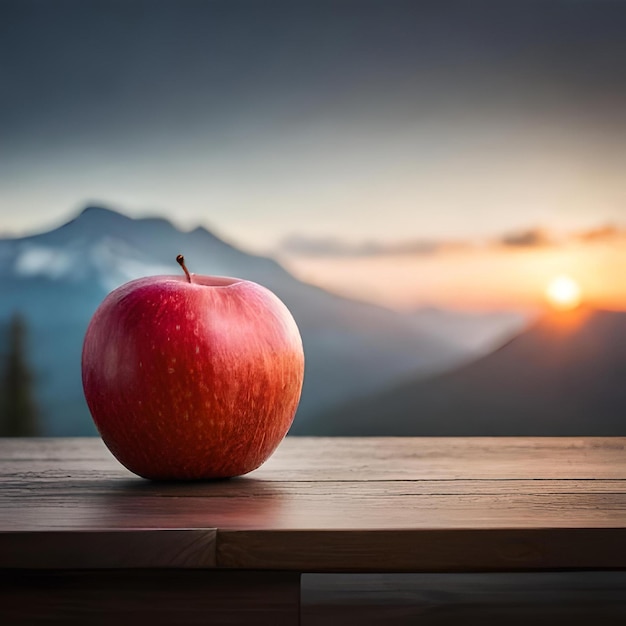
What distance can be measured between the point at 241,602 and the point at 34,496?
21 centimetres

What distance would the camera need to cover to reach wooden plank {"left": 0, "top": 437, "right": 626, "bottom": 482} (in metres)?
0.77

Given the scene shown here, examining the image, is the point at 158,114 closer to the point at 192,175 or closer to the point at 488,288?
the point at 192,175

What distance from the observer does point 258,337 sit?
2.34ft

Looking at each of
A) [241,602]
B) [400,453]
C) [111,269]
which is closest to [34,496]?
[241,602]

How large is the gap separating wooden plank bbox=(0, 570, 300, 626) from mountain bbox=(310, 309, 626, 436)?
2.02 m

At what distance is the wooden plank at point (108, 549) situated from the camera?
52 centimetres

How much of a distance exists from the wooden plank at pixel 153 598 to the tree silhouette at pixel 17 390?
2066 millimetres

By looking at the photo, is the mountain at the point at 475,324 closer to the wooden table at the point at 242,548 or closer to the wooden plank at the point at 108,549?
the wooden table at the point at 242,548

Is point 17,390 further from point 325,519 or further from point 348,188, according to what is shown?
point 325,519

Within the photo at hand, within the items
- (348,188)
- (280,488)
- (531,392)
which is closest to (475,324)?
(531,392)

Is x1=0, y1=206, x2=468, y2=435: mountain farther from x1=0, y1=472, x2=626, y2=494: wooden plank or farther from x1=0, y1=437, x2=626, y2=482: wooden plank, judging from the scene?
x1=0, y1=472, x2=626, y2=494: wooden plank

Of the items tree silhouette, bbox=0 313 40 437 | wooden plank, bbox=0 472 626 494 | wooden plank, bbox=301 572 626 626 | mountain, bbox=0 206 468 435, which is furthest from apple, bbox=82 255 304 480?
tree silhouette, bbox=0 313 40 437

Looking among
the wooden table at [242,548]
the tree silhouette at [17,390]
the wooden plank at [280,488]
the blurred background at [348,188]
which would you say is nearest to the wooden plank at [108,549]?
the wooden table at [242,548]

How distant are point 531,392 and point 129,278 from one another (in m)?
1.24
